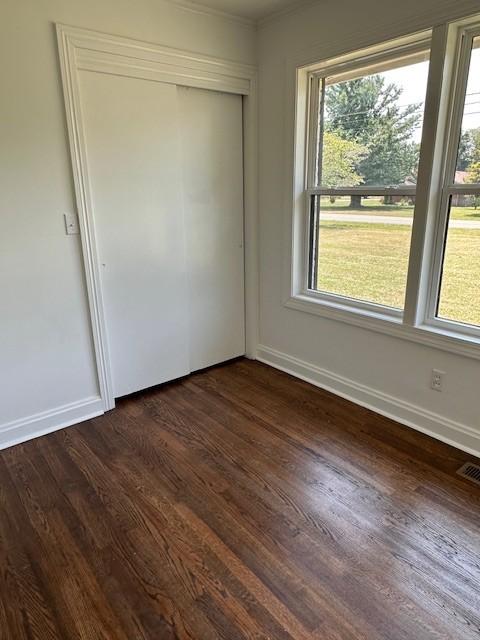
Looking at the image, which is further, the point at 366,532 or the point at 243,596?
the point at 366,532

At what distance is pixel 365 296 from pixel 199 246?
1246 mm

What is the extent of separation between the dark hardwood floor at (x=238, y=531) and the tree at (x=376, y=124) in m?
1.53

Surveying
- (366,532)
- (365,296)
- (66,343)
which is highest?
(365,296)

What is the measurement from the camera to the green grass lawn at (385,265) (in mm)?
2205

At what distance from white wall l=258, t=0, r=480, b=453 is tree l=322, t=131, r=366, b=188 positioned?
10.0 inches

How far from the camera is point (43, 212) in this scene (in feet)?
7.44

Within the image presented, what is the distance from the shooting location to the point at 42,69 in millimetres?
2129

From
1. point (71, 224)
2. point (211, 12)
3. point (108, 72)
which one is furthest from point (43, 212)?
point (211, 12)

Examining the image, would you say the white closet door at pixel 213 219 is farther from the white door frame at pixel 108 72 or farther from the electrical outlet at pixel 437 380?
the electrical outlet at pixel 437 380

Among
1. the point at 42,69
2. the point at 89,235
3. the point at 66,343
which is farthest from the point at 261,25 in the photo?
the point at 66,343

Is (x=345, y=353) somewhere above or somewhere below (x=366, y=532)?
above

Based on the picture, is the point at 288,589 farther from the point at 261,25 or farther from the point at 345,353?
the point at 261,25

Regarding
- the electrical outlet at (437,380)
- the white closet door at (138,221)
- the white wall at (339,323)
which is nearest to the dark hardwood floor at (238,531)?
the white wall at (339,323)

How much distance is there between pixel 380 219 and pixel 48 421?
7.84ft
